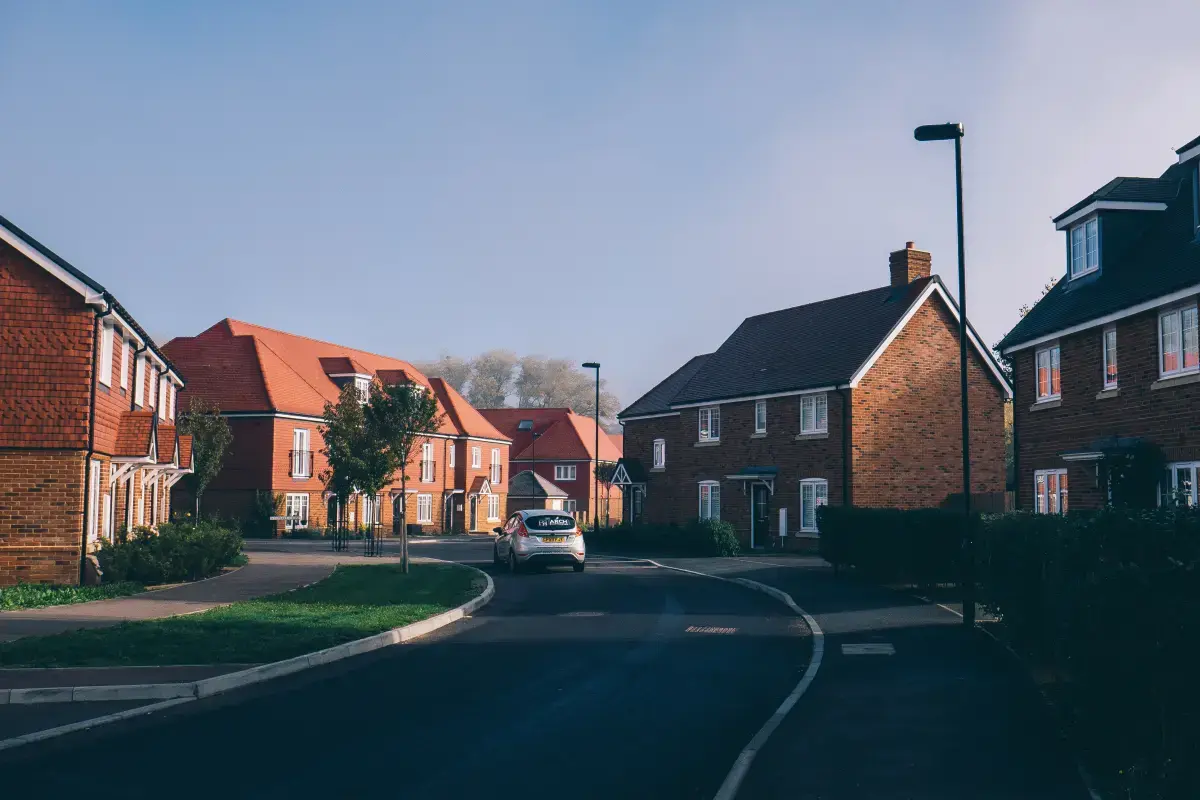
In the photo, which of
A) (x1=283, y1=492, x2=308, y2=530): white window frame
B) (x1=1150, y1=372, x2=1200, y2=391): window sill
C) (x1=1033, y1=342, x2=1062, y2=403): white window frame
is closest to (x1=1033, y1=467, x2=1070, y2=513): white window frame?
(x1=1033, y1=342, x2=1062, y2=403): white window frame

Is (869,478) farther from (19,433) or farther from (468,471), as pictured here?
(468,471)

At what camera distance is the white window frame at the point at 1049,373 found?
26.0 metres

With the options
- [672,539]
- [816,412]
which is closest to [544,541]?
[672,539]

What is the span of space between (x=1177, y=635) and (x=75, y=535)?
66.0 feet

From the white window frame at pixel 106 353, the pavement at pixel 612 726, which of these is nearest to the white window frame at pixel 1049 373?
the pavement at pixel 612 726

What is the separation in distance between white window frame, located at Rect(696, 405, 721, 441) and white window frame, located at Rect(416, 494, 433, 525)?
77.3 ft

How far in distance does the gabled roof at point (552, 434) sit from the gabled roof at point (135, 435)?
50888 mm

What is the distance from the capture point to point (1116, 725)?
7.19 m

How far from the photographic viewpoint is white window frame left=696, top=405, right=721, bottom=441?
43312 millimetres

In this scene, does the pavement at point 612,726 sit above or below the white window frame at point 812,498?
below

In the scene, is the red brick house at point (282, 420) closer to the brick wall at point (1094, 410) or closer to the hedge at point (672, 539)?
the hedge at point (672, 539)

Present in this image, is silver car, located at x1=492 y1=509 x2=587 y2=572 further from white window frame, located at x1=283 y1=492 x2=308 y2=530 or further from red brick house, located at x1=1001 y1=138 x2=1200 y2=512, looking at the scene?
white window frame, located at x1=283 y1=492 x2=308 y2=530

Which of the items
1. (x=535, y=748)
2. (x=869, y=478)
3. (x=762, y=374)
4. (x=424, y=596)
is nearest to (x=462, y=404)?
(x=762, y=374)

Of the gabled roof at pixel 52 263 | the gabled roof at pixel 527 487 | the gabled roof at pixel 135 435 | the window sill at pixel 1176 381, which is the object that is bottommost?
the gabled roof at pixel 527 487
